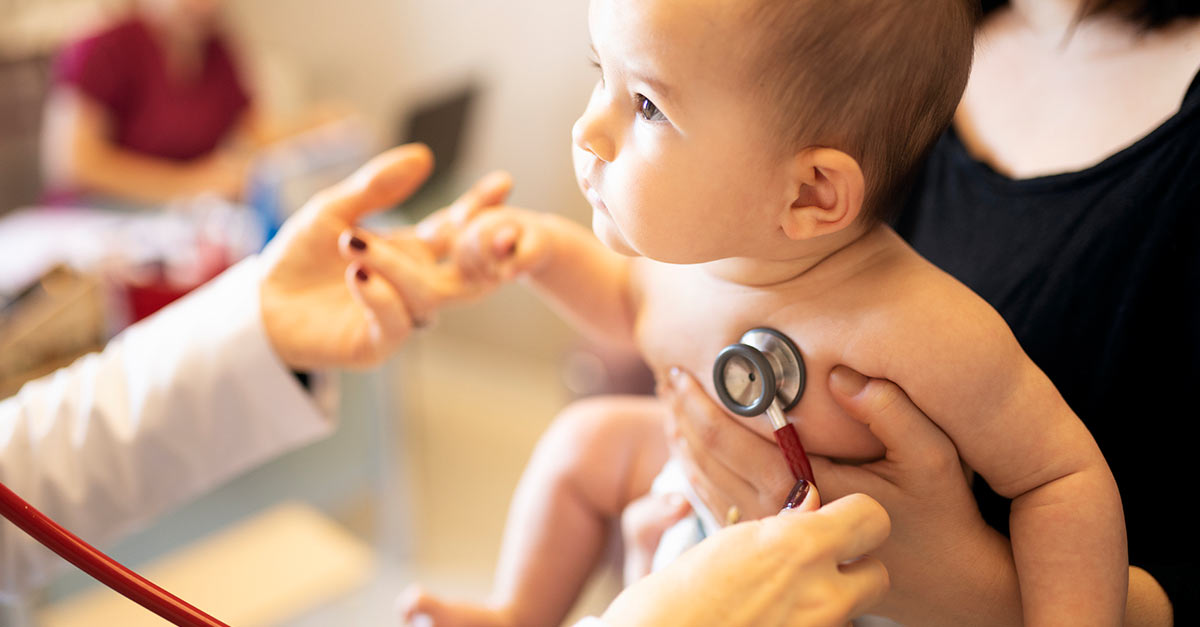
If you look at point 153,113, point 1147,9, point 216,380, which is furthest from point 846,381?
point 153,113

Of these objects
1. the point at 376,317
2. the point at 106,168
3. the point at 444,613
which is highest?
the point at 106,168

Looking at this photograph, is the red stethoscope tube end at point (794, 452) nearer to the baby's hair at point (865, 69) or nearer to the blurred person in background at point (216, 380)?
the baby's hair at point (865, 69)

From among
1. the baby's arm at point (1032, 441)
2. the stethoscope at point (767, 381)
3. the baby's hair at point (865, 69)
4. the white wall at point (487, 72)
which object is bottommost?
the baby's arm at point (1032, 441)

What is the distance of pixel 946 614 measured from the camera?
79 centimetres

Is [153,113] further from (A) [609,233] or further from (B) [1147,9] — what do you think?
(B) [1147,9]

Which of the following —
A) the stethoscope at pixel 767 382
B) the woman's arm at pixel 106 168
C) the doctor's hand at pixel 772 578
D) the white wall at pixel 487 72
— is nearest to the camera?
the doctor's hand at pixel 772 578

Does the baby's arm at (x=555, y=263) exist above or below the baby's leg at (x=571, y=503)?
above

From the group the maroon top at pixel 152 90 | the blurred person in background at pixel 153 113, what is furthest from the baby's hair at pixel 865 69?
the maroon top at pixel 152 90

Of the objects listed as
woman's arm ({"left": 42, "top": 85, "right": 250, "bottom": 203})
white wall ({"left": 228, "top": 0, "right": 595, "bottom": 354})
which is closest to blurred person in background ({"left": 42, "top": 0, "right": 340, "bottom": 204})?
woman's arm ({"left": 42, "top": 85, "right": 250, "bottom": 203})

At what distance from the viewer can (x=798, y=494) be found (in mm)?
755

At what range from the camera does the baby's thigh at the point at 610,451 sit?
3.50 ft

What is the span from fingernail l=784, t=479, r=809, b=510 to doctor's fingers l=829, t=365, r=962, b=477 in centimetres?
7

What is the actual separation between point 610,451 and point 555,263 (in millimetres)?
235

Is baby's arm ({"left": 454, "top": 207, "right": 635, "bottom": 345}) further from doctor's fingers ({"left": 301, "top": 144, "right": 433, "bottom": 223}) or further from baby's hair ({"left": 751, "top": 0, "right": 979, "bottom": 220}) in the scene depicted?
baby's hair ({"left": 751, "top": 0, "right": 979, "bottom": 220})
